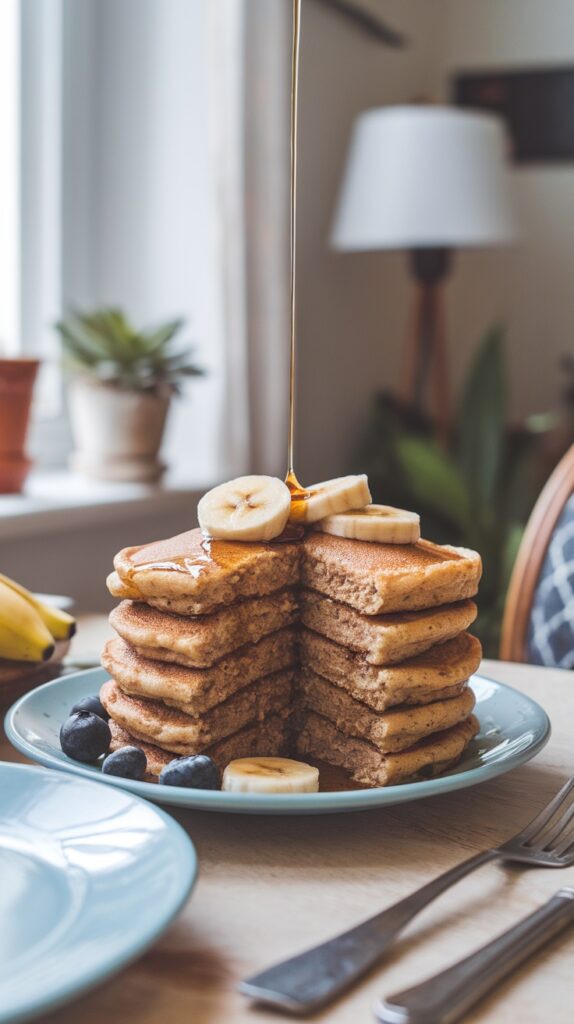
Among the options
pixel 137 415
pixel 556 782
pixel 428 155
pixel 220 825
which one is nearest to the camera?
pixel 220 825

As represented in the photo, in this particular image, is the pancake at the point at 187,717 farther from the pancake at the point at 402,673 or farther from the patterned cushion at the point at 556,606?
the patterned cushion at the point at 556,606

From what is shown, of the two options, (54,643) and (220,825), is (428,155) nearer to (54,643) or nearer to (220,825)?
(54,643)

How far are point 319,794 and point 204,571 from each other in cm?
18

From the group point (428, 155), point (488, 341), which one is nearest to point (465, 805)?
point (428, 155)

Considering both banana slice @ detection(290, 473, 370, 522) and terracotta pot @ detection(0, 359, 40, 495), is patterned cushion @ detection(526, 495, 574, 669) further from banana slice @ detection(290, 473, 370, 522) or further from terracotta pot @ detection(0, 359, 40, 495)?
terracotta pot @ detection(0, 359, 40, 495)

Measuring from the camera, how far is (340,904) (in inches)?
26.0

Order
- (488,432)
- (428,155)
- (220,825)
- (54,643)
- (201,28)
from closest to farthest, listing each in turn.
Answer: (220,825) → (54,643) → (201,28) → (428,155) → (488,432)

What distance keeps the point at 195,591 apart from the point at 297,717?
0.18 meters

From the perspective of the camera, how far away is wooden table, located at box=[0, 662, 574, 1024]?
0.55 meters

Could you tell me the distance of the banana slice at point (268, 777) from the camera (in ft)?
2.49

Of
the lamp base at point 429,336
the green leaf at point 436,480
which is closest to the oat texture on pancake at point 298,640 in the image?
the green leaf at point 436,480

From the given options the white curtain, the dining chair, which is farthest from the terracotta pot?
the dining chair

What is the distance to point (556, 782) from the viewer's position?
889 millimetres

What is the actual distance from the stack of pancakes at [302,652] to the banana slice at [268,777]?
0.13 ft
